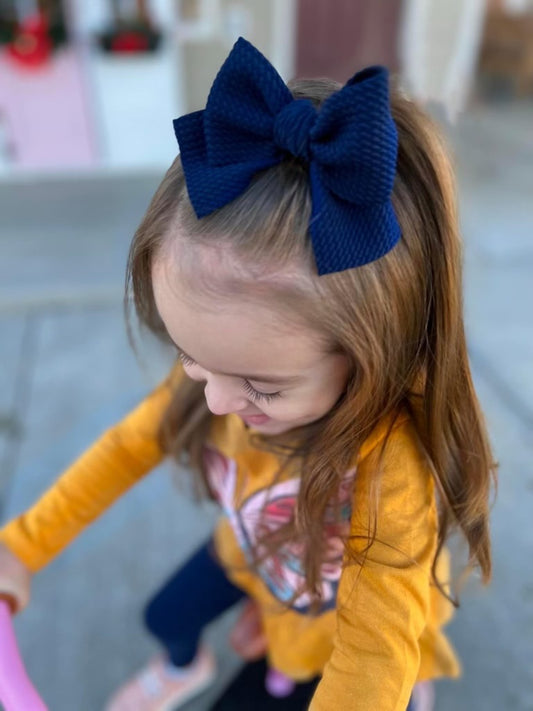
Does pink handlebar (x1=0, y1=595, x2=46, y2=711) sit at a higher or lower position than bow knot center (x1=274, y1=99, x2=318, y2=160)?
lower

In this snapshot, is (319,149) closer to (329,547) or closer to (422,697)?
(329,547)

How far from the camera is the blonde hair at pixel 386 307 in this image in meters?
0.71

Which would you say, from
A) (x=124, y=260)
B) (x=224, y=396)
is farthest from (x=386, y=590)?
(x=124, y=260)

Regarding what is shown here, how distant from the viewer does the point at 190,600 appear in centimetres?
Answer: 138

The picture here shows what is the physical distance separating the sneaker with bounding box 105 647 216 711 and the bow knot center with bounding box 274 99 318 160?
4.04 ft

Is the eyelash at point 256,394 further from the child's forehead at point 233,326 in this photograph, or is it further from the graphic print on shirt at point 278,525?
the graphic print on shirt at point 278,525

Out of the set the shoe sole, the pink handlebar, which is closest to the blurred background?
the shoe sole

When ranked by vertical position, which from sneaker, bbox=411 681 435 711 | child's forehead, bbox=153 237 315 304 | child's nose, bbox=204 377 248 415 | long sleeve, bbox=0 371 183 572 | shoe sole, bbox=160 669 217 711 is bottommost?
shoe sole, bbox=160 669 217 711

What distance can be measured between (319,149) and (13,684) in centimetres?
76

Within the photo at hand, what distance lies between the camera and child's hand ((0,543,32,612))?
108 centimetres

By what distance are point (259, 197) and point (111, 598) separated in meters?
1.34

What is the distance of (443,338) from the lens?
2.69 feet

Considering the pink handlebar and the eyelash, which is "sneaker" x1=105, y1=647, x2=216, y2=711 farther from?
the eyelash

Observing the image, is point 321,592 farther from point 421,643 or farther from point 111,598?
point 111,598
